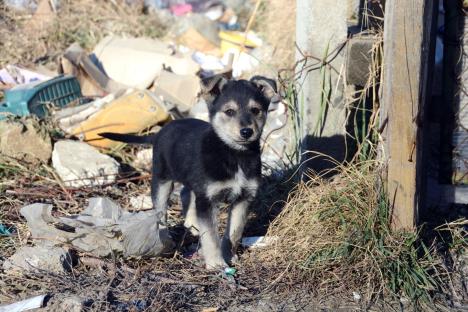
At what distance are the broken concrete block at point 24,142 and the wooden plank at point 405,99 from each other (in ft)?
11.9

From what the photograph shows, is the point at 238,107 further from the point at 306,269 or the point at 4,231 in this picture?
the point at 4,231

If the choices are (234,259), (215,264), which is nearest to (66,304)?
(215,264)

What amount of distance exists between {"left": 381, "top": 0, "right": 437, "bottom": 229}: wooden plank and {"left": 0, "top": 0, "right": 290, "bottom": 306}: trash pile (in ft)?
5.30

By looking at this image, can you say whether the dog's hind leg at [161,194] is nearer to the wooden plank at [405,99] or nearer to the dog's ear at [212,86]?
the dog's ear at [212,86]

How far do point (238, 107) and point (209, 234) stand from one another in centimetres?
95

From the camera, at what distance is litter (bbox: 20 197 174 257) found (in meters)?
4.39

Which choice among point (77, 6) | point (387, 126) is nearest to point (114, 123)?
point (387, 126)

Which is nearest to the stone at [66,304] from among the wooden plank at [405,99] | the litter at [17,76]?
the wooden plank at [405,99]

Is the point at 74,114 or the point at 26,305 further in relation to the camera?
the point at 74,114

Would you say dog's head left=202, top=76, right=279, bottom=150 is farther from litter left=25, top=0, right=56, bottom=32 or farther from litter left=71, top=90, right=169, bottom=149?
litter left=25, top=0, right=56, bottom=32

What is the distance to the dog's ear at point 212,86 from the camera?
482cm

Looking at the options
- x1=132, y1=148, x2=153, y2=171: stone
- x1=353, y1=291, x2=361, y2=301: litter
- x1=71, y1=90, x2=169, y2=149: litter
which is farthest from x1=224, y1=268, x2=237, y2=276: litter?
x1=71, y1=90, x2=169, y2=149: litter

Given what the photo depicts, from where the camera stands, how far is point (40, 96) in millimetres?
7141

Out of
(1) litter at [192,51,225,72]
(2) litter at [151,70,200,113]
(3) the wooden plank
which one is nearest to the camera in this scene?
(3) the wooden plank
